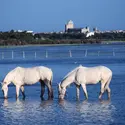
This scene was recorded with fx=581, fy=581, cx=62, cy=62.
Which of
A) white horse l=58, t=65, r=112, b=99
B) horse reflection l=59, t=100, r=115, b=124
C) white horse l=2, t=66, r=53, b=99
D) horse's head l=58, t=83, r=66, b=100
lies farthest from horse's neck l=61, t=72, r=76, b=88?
white horse l=2, t=66, r=53, b=99

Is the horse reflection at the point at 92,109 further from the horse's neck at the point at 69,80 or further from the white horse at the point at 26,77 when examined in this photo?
the white horse at the point at 26,77

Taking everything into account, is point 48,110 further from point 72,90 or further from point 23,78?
point 72,90

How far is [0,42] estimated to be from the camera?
192 m

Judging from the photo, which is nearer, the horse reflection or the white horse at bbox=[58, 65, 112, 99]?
the horse reflection

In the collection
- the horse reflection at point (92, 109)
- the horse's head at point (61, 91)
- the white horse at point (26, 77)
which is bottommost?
the horse reflection at point (92, 109)

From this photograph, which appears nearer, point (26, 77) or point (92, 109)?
point (92, 109)

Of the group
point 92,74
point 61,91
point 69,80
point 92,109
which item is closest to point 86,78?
point 92,74

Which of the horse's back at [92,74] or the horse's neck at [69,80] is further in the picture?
the horse's neck at [69,80]

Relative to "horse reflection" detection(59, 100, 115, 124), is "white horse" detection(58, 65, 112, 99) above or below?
above

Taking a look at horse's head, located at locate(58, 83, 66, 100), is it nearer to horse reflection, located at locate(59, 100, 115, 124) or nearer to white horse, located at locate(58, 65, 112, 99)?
white horse, located at locate(58, 65, 112, 99)

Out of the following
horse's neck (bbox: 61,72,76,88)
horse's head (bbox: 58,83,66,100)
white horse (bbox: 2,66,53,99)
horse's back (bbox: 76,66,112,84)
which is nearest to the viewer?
horse's back (bbox: 76,66,112,84)

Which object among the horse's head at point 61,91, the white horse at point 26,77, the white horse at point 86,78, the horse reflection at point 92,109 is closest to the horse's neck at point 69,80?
the white horse at point 86,78

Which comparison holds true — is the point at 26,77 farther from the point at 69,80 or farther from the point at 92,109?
the point at 92,109

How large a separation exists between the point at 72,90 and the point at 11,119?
8914 mm
